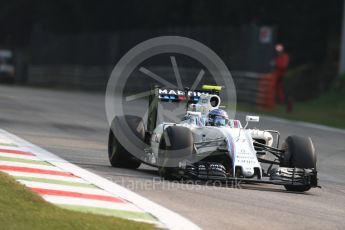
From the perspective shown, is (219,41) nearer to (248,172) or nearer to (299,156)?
(299,156)

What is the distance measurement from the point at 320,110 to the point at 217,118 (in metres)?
19.8

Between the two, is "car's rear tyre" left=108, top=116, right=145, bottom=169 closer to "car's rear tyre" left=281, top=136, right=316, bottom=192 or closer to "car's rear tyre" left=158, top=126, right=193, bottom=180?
"car's rear tyre" left=158, top=126, right=193, bottom=180

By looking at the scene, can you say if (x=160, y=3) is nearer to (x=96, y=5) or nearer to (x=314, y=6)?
(x=96, y=5)

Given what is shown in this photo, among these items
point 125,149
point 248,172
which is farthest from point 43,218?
point 125,149

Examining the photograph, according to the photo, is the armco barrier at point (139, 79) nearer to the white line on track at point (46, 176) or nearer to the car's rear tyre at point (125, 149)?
the car's rear tyre at point (125, 149)

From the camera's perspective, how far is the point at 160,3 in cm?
4906

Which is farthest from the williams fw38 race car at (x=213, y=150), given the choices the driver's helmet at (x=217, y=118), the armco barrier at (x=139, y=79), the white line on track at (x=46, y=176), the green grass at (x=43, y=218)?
the armco barrier at (x=139, y=79)

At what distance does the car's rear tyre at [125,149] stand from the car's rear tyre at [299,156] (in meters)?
2.01

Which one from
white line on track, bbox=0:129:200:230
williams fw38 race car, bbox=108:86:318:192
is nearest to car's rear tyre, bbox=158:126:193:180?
williams fw38 race car, bbox=108:86:318:192

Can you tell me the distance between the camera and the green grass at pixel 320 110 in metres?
27.4

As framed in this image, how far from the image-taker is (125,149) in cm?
1303

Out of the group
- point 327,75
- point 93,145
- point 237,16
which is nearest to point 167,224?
point 93,145

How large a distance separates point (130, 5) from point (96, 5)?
2.52 metres

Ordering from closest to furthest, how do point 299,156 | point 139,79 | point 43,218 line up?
point 43,218, point 299,156, point 139,79
